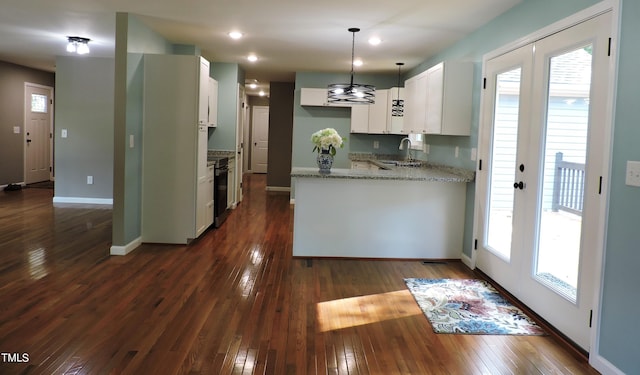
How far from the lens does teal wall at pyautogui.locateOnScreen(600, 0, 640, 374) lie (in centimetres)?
236

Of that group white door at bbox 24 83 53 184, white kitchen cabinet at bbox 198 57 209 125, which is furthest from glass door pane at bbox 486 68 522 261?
white door at bbox 24 83 53 184

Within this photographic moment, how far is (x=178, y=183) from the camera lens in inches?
205

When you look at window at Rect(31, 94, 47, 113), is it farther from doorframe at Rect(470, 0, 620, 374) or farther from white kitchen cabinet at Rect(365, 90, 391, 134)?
doorframe at Rect(470, 0, 620, 374)

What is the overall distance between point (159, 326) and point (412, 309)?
175 centimetres

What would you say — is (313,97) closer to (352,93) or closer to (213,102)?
(213,102)

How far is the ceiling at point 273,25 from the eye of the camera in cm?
425

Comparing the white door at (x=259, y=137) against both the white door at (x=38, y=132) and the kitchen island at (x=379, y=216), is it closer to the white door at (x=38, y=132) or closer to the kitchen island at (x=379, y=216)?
the white door at (x=38, y=132)

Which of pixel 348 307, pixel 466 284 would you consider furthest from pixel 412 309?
pixel 466 284

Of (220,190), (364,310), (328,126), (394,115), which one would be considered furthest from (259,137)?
(364,310)

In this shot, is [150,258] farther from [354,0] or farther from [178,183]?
[354,0]

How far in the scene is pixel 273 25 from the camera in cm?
503

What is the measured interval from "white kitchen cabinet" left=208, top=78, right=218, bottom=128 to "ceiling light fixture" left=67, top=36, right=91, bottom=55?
5.32 feet

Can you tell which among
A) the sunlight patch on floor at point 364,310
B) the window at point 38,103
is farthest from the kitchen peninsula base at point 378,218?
the window at point 38,103

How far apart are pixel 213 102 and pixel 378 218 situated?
134 inches
